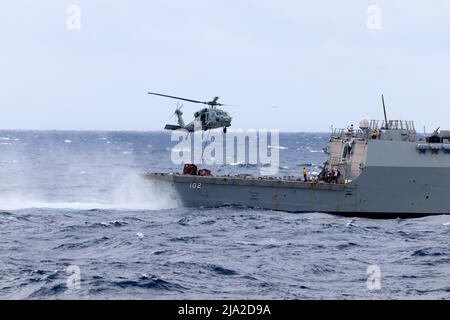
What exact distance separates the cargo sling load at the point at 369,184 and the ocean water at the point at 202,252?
0.79m

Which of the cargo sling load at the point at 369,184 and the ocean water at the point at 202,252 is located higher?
the cargo sling load at the point at 369,184

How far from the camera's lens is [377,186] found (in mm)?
38812

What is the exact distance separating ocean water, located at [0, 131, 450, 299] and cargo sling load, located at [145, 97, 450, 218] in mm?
789

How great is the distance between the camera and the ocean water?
2320 cm

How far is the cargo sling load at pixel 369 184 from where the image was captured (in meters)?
38.6

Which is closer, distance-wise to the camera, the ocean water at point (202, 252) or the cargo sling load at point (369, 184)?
the ocean water at point (202, 252)

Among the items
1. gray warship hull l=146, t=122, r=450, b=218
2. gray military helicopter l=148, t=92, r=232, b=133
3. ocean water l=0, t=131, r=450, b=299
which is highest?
gray military helicopter l=148, t=92, r=232, b=133

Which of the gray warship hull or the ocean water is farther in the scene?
the gray warship hull

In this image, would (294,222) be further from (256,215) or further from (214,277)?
(214,277)

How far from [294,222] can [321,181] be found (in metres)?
4.39

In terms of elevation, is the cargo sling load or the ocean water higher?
the cargo sling load

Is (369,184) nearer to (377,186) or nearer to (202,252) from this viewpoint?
(377,186)

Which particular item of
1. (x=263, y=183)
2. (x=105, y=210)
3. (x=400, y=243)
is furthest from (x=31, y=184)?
(x=400, y=243)

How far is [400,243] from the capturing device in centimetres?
3191
